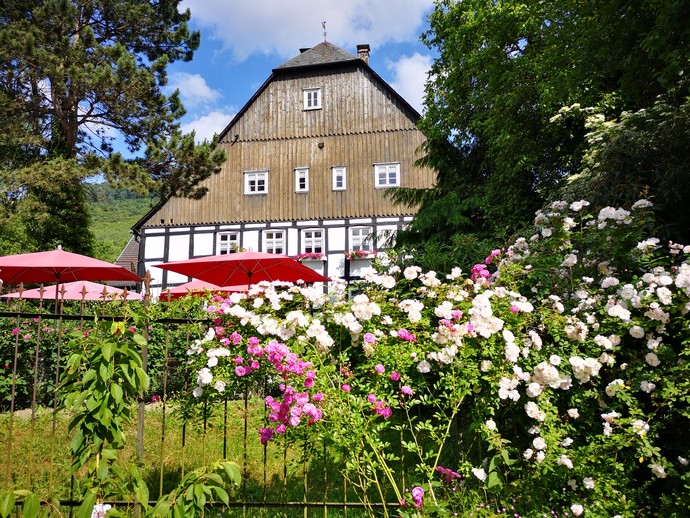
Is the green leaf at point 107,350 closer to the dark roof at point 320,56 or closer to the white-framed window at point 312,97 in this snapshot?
the white-framed window at point 312,97

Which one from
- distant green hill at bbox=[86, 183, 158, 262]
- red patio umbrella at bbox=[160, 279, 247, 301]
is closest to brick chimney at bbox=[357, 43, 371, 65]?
red patio umbrella at bbox=[160, 279, 247, 301]

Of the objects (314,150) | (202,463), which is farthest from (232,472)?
(314,150)

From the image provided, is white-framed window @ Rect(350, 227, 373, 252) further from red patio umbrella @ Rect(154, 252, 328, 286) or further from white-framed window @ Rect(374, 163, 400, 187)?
red patio umbrella @ Rect(154, 252, 328, 286)

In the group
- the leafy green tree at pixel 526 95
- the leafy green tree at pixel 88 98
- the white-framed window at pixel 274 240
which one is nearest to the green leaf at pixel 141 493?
the leafy green tree at pixel 526 95

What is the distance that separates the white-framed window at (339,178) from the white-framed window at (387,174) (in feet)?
3.86

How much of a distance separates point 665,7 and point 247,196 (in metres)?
16.3

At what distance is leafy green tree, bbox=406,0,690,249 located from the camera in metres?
6.15

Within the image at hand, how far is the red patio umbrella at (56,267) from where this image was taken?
6641 mm

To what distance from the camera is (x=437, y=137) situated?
12.5m

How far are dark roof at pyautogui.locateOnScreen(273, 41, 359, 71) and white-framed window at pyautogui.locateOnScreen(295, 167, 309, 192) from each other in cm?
442

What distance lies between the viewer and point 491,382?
2.89 meters

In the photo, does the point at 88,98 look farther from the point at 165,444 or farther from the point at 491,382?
the point at 491,382

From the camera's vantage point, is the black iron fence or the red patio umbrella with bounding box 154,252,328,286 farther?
the red patio umbrella with bounding box 154,252,328,286

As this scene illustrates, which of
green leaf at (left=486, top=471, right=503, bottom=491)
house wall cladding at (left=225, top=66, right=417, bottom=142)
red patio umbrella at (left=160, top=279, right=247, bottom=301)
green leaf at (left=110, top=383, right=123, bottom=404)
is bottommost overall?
green leaf at (left=486, top=471, right=503, bottom=491)
